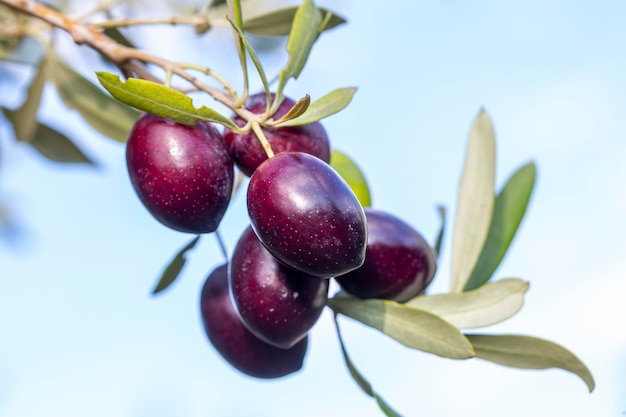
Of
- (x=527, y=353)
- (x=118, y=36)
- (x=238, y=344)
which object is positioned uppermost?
(x=527, y=353)

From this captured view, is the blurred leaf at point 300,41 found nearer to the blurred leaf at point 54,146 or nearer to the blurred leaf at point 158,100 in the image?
the blurred leaf at point 158,100

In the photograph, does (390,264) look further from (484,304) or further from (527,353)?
(527,353)

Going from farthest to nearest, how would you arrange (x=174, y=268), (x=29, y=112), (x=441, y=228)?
(x=29, y=112) < (x=441, y=228) < (x=174, y=268)

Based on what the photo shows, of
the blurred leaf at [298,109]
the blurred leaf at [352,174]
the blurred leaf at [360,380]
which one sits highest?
the blurred leaf at [298,109]

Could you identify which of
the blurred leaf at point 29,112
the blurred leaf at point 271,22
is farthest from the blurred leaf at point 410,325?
the blurred leaf at point 29,112

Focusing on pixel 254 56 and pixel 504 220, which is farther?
pixel 504 220

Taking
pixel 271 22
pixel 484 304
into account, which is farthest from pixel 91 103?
pixel 484 304

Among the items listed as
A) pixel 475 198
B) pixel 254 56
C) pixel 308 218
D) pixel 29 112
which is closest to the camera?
pixel 308 218
